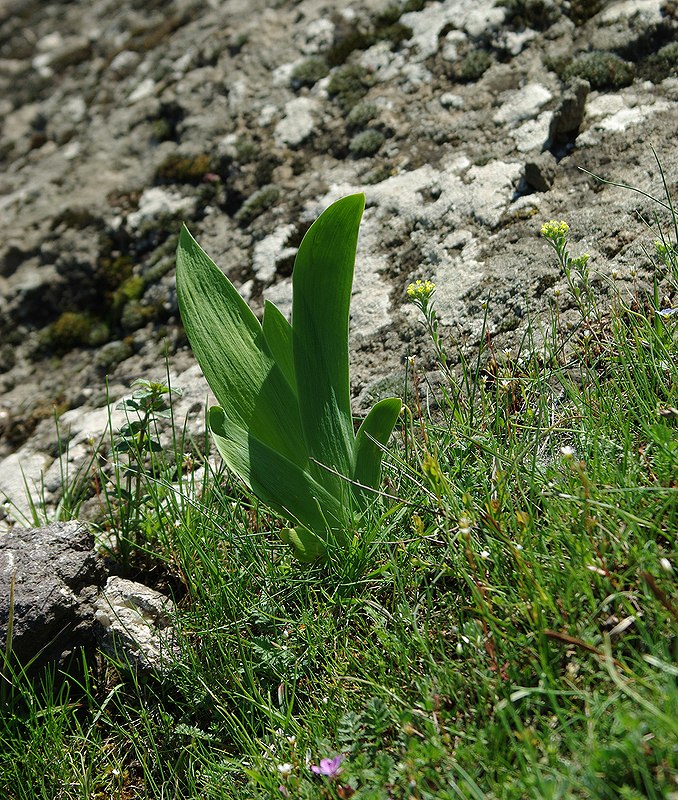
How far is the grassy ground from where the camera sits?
1470mm

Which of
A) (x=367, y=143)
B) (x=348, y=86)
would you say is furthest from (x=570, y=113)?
(x=348, y=86)

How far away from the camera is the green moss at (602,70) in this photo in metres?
2.97

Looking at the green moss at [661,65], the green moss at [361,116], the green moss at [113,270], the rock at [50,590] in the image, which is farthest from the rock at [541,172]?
the rock at [50,590]

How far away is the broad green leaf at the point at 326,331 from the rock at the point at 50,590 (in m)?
0.83

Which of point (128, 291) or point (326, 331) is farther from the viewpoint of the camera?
point (128, 291)

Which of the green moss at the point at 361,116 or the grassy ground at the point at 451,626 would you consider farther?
the green moss at the point at 361,116

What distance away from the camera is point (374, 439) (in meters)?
2.06

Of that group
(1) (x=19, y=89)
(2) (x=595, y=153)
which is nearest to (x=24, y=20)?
(1) (x=19, y=89)

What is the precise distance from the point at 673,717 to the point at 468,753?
421 millimetres

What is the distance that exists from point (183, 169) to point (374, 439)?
7.88ft

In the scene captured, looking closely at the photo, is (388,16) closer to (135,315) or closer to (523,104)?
(523,104)

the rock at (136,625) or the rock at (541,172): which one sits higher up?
the rock at (541,172)

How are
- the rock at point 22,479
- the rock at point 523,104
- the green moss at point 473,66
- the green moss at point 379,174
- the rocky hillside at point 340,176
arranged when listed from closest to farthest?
the rocky hillside at point 340,176 < the rock at point 22,479 < the rock at point 523,104 < the green moss at point 379,174 < the green moss at point 473,66

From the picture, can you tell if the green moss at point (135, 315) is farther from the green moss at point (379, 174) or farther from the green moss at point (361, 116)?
the green moss at point (361, 116)
